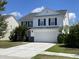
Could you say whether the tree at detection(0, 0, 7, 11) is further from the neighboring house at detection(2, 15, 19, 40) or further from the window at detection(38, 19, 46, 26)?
the neighboring house at detection(2, 15, 19, 40)

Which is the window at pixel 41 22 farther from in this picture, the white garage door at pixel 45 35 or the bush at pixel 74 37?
the bush at pixel 74 37

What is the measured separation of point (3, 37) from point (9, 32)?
2.63 m

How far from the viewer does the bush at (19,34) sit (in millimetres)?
40391

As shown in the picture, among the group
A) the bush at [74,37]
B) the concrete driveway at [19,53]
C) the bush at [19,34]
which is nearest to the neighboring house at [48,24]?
the bush at [19,34]

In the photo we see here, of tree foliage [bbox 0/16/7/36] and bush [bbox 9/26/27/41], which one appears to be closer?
tree foliage [bbox 0/16/7/36]

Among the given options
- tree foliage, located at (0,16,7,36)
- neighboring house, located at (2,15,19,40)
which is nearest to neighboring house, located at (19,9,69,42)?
tree foliage, located at (0,16,7,36)

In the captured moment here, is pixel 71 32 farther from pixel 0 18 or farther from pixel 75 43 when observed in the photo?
pixel 0 18

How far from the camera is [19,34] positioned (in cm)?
4094

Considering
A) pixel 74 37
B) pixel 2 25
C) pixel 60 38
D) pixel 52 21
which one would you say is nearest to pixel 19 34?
pixel 2 25

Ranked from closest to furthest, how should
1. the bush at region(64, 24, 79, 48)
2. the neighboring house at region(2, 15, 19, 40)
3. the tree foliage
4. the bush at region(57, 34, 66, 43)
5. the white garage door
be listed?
the bush at region(64, 24, 79, 48), the bush at region(57, 34, 66, 43), the tree foliage, the white garage door, the neighboring house at region(2, 15, 19, 40)

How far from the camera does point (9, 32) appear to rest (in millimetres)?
44219

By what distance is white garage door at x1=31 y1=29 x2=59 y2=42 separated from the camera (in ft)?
124

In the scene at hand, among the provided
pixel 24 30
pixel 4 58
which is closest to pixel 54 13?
pixel 24 30

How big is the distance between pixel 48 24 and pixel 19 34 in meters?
8.55
